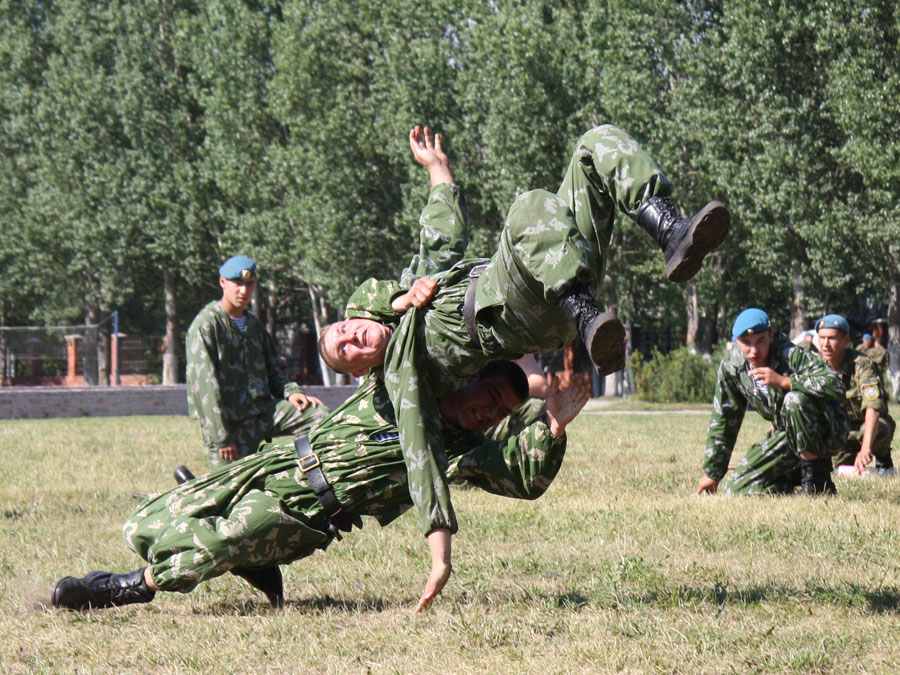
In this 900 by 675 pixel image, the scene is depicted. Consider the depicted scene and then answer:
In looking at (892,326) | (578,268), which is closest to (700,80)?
(892,326)

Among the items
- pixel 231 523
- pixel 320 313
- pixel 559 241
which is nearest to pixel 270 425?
pixel 231 523

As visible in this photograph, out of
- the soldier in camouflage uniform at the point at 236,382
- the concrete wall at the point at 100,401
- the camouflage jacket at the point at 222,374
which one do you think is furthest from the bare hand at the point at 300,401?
the concrete wall at the point at 100,401

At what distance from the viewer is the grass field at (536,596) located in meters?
4.54

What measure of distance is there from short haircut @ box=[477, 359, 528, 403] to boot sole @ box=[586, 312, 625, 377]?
46.4 inches

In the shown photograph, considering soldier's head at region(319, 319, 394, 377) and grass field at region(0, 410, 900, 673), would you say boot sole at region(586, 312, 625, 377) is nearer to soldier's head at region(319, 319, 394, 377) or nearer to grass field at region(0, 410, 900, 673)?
grass field at region(0, 410, 900, 673)

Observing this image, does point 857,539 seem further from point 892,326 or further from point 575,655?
point 892,326

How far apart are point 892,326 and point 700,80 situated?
8380 mm

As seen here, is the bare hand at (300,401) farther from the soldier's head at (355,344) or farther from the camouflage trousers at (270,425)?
the soldier's head at (355,344)

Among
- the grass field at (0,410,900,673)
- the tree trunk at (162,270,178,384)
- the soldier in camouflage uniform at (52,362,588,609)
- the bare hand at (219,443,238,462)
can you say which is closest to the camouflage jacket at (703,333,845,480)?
the grass field at (0,410,900,673)

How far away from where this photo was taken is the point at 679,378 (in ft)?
90.8

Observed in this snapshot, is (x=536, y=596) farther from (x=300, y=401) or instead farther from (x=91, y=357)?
(x=91, y=357)

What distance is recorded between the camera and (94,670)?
4.53 metres

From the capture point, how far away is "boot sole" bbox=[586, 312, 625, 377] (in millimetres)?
4117

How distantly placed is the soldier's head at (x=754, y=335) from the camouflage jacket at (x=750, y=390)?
128mm
